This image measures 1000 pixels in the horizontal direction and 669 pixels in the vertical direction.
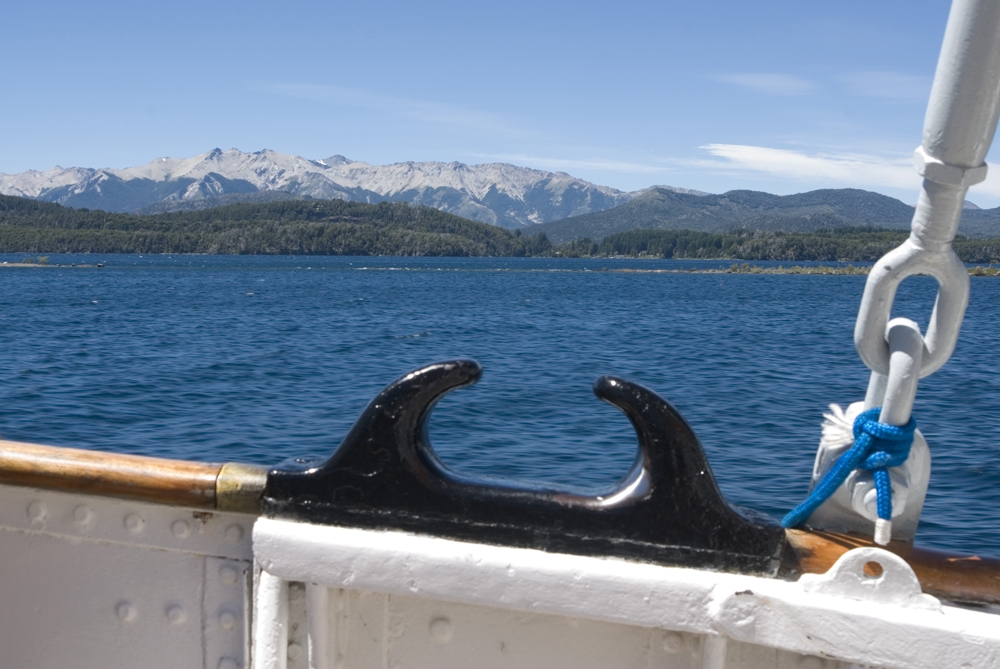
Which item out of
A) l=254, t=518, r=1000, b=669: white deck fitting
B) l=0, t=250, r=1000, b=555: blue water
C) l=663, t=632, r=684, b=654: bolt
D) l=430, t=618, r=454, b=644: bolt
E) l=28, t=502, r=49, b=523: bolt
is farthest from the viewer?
l=0, t=250, r=1000, b=555: blue water

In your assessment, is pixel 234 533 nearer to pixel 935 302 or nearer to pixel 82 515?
pixel 82 515

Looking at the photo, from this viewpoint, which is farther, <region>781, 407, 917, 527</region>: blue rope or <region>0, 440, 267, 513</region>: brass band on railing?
<region>0, 440, 267, 513</region>: brass band on railing

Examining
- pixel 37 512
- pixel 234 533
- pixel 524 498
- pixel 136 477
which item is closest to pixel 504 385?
pixel 37 512

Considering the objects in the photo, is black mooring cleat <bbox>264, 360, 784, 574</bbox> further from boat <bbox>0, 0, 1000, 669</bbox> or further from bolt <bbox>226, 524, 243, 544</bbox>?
bolt <bbox>226, 524, 243, 544</bbox>

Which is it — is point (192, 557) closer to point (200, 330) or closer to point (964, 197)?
point (964, 197)

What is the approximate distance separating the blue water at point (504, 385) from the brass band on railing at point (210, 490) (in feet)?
9.67

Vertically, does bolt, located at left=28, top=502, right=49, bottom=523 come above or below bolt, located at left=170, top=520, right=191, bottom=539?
below

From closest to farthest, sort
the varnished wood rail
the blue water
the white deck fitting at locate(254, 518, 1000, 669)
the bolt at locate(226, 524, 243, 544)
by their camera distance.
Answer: the white deck fitting at locate(254, 518, 1000, 669) < the varnished wood rail < the bolt at locate(226, 524, 243, 544) < the blue water

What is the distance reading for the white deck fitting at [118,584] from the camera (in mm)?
2338

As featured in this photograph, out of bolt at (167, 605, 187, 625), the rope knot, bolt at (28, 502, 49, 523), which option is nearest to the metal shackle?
the rope knot

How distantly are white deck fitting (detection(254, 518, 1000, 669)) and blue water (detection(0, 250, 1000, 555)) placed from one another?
281 cm

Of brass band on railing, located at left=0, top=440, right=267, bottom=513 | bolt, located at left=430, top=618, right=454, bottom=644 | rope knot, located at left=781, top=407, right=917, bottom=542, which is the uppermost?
rope knot, located at left=781, top=407, right=917, bottom=542

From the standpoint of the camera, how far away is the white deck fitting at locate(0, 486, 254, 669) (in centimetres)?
234

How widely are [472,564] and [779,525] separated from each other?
26.5 inches
